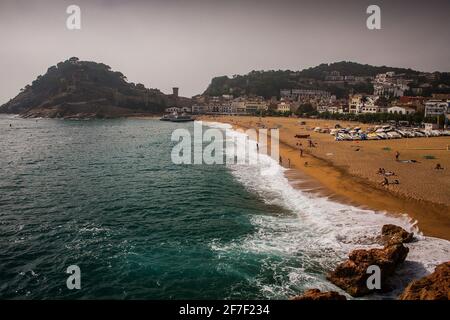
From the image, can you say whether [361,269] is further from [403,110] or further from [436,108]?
[403,110]

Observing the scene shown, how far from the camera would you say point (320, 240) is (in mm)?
18375

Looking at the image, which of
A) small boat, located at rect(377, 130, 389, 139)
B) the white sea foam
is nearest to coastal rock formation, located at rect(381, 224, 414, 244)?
the white sea foam

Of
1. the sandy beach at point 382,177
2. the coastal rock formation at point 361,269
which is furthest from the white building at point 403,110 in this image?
the coastal rock formation at point 361,269

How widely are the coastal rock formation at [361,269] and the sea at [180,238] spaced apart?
482 millimetres

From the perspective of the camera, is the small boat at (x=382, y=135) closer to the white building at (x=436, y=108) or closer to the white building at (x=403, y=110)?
the white building at (x=436, y=108)

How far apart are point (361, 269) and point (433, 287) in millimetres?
3276

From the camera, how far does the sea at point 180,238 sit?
47.0 ft

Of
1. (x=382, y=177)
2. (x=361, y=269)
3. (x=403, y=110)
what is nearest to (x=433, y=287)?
(x=361, y=269)

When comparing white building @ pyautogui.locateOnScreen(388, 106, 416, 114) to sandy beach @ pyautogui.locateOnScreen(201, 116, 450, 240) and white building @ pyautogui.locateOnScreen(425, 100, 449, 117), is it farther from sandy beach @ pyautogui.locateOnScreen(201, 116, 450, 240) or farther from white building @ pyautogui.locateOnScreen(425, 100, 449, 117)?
sandy beach @ pyautogui.locateOnScreen(201, 116, 450, 240)

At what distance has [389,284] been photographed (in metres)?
13.6

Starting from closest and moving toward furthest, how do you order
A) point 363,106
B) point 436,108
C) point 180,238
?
1. point 180,238
2. point 436,108
3. point 363,106

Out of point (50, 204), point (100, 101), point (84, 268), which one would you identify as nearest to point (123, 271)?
point (84, 268)
